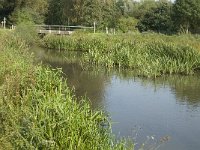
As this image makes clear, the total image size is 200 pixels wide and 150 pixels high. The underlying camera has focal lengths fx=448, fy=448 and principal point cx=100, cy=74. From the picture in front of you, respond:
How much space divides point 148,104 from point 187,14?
3218 cm

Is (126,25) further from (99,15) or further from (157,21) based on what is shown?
(157,21)

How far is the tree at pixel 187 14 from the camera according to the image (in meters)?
45.5

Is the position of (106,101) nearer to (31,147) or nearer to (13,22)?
(31,147)

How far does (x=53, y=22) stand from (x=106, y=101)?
→ 40062 mm

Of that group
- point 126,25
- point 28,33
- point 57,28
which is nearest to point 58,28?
point 57,28

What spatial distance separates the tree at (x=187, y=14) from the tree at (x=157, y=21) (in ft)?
6.21

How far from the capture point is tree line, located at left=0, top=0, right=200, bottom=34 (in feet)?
150

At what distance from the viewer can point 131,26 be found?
158 feet

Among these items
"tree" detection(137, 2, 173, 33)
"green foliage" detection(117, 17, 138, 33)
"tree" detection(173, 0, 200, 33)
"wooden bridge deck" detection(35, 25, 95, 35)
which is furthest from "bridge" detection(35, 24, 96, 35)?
"tree" detection(173, 0, 200, 33)

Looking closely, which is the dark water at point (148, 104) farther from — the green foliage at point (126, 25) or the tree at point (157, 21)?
the tree at point (157, 21)

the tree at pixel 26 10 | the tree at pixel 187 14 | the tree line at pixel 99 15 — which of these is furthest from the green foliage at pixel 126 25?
the tree at pixel 26 10

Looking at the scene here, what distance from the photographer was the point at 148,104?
14969mm

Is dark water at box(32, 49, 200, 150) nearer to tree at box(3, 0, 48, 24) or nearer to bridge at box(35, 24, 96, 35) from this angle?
bridge at box(35, 24, 96, 35)

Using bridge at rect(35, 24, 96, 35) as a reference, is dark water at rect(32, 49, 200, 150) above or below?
below
